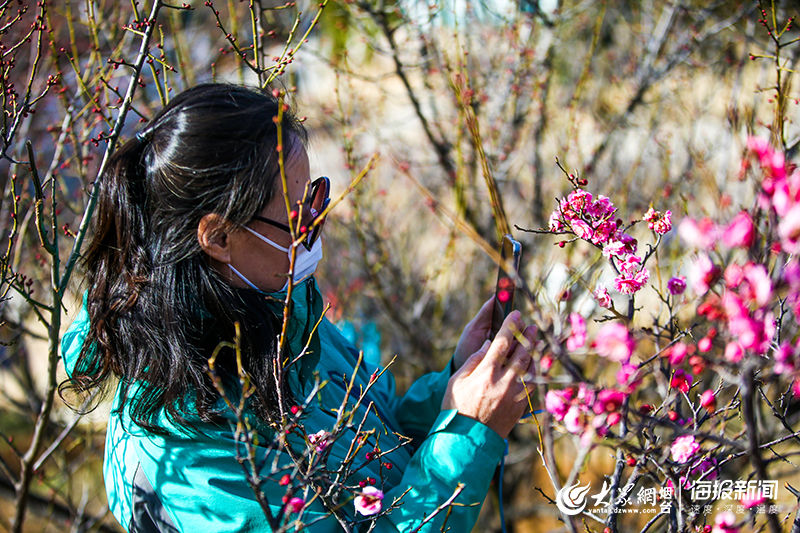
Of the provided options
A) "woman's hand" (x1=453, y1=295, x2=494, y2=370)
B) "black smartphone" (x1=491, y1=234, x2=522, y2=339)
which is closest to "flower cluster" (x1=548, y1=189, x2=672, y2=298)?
"black smartphone" (x1=491, y1=234, x2=522, y2=339)

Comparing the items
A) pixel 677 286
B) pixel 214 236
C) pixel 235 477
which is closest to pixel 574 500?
pixel 677 286

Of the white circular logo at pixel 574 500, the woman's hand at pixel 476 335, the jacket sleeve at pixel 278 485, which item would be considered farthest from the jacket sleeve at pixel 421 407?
the white circular logo at pixel 574 500

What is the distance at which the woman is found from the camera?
1305 millimetres

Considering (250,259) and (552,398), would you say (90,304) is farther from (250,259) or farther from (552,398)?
(552,398)

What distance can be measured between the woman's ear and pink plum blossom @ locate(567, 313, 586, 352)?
2.63 feet

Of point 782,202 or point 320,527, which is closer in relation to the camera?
point 782,202

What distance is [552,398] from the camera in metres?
0.94

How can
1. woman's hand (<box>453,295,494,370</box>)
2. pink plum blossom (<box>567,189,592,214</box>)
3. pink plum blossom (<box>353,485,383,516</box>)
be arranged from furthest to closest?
woman's hand (<box>453,295,494,370</box>)
pink plum blossom (<box>567,189,592,214</box>)
pink plum blossom (<box>353,485,383,516</box>)

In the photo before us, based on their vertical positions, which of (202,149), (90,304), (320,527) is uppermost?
(202,149)

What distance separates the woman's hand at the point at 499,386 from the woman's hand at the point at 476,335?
344mm

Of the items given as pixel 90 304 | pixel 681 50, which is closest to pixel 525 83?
pixel 681 50

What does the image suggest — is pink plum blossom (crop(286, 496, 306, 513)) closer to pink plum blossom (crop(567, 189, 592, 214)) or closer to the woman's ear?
the woman's ear

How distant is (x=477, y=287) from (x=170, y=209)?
10.2 feet

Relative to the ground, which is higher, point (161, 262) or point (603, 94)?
point (603, 94)
